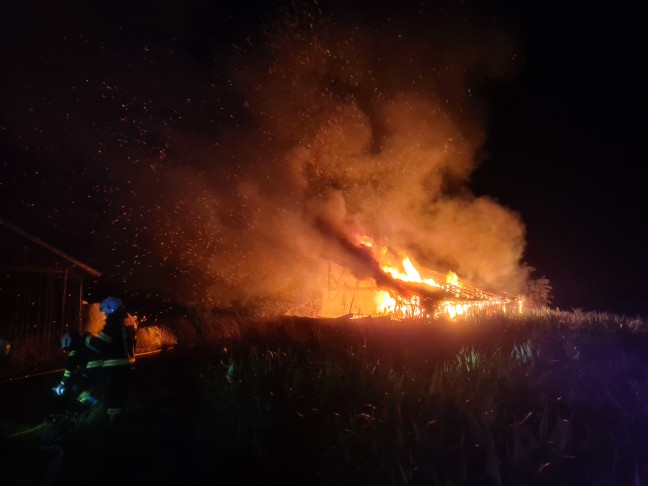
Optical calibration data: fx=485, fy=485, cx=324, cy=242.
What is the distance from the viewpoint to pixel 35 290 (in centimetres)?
1412

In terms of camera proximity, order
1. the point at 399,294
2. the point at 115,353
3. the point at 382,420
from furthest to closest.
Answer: the point at 399,294 < the point at 115,353 < the point at 382,420

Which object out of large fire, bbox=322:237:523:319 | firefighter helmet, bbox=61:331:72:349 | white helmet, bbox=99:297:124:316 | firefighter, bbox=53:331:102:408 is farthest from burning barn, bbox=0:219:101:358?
white helmet, bbox=99:297:124:316

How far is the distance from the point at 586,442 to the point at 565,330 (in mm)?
3799

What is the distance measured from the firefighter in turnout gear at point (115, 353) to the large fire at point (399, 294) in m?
6.72

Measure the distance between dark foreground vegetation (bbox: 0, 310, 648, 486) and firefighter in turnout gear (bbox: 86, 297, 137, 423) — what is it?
0.25 metres

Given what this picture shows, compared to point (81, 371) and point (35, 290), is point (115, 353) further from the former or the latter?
point (35, 290)

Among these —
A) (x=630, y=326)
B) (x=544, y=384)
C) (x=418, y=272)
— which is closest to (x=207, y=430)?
(x=544, y=384)

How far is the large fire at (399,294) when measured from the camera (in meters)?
12.6

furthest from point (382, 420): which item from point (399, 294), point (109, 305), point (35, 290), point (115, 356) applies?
point (35, 290)

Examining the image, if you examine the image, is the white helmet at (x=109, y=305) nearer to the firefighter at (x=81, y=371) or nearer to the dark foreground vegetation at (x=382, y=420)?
the firefighter at (x=81, y=371)

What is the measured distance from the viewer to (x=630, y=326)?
25.2 feet

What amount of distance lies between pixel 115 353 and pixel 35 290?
10344 mm

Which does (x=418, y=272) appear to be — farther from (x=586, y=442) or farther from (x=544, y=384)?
(x=586, y=442)

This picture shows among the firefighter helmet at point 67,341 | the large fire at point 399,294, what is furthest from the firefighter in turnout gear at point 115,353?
the large fire at point 399,294
